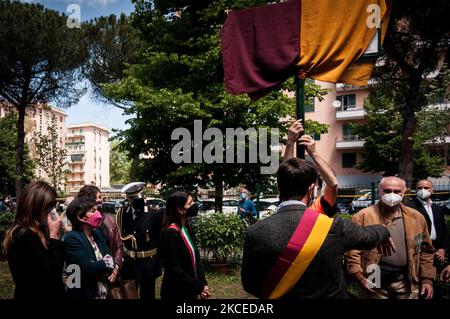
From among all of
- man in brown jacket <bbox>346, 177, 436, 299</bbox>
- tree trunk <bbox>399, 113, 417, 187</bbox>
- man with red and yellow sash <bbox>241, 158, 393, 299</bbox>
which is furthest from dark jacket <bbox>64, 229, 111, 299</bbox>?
tree trunk <bbox>399, 113, 417, 187</bbox>

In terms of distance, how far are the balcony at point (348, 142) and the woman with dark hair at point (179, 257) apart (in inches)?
1365

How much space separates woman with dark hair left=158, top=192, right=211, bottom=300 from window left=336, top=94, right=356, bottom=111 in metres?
35.6

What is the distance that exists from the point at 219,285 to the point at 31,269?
17.4ft

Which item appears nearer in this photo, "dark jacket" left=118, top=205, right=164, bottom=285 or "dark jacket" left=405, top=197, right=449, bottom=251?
"dark jacket" left=405, top=197, right=449, bottom=251

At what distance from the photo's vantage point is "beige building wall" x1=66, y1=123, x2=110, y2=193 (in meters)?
100

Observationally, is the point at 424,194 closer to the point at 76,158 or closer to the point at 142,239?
the point at 142,239

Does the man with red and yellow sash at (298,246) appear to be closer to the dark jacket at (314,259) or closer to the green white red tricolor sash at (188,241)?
the dark jacket at (314,259)

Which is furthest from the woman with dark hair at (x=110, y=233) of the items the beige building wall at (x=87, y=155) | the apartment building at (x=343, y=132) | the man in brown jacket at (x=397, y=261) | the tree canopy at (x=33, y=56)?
the beige building wall at (x=87, y=155)

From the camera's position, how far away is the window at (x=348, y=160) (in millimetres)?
37906

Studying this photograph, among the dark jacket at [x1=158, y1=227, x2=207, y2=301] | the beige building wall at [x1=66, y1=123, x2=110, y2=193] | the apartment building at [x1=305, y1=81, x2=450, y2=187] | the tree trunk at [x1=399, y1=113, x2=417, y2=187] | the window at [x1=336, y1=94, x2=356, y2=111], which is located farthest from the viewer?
the beige building wall at [x1=66, y1=123, x2=110, y2=193]

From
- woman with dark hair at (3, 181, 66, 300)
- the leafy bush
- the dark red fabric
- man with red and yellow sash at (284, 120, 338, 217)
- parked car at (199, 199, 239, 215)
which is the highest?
the dark red fabric

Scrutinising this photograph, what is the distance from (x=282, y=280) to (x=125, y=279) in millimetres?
3205

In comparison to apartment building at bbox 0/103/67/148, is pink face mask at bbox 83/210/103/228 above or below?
below

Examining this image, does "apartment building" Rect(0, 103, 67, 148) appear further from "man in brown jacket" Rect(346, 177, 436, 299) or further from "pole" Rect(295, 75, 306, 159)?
"man in brown jacket" Rect(346, 177, 436, 299)
